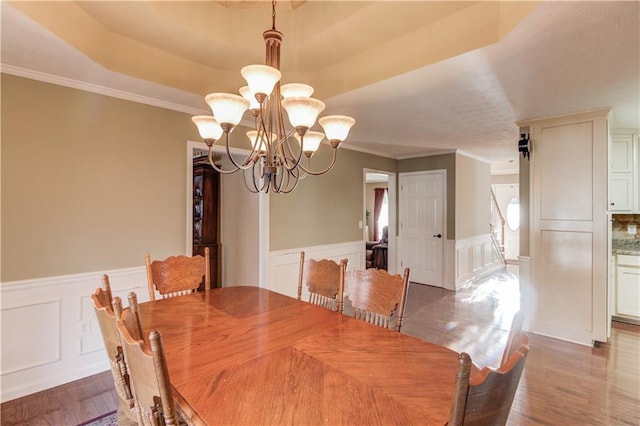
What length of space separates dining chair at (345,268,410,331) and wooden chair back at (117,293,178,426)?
1136 mm

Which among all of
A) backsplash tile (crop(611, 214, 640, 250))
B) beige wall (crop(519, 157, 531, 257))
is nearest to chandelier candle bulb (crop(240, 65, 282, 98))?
beige wall (crop(519, 157, 531, 257))

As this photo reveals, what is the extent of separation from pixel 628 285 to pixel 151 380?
5034 mm

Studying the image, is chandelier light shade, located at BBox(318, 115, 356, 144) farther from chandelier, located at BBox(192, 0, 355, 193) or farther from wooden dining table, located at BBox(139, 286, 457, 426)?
wooden dining table, located at BBox(139, 286, 457, 426)

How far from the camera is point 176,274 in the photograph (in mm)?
2291

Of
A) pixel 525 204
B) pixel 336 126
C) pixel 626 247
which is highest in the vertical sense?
pixel 336 126

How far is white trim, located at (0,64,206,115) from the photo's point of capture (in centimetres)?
220

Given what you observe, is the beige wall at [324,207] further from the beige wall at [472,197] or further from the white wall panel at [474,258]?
the white wall panel at [474,258]

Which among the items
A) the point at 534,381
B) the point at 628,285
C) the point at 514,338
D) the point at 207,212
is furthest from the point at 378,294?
the point at 628,285

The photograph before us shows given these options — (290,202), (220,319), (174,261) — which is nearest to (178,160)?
(174,261)

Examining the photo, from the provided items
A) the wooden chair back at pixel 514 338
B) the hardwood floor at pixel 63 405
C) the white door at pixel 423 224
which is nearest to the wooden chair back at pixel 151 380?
the wooden chair back at pixel 514 338

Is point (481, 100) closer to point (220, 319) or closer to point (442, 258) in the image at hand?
point (220, 319)

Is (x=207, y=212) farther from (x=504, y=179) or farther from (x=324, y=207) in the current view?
(x=504, y=179)

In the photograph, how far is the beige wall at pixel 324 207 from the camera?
3.94 metres

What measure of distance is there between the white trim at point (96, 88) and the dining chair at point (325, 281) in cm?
201
